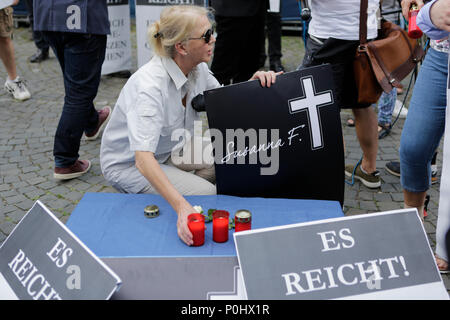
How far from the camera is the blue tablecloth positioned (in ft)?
5.30

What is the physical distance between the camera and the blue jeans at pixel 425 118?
7.20 feet

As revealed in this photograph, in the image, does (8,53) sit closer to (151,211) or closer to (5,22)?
(5,22)

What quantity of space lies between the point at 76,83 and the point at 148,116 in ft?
4.58

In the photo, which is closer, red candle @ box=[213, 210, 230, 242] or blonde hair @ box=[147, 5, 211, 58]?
red candle @ box=[213, 210, 230, 242]

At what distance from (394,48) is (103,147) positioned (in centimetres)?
171

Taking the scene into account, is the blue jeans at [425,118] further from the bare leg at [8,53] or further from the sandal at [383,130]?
the bare leg at [8,53]

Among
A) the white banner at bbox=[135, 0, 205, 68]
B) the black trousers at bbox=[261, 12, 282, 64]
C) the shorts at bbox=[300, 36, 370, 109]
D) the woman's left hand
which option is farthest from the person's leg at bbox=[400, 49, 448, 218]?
the black trousers at bbox=[261, 12, 282, 64]

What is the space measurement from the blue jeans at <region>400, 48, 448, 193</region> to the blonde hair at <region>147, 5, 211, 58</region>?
103cm

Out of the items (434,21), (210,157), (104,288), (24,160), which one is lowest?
(24,160)

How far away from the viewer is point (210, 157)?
2.70 metres

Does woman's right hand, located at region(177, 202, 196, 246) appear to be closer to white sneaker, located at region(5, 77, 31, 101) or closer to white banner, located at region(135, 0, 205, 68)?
white banner, located at region(135, 0, 205, 68)
